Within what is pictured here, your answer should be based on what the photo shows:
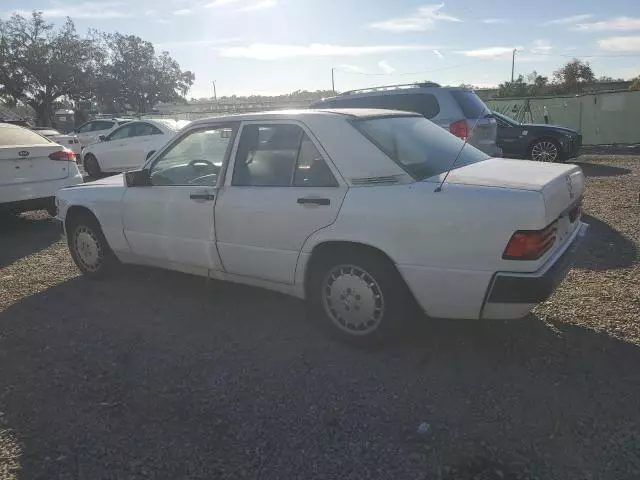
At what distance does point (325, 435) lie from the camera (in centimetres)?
279

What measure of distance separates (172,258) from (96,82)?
47059 millimetres

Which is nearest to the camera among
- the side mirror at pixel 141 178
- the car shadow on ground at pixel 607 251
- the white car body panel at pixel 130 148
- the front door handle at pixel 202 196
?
the front door handle at pixel 202 196

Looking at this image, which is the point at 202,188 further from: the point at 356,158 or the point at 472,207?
the point at 472,207

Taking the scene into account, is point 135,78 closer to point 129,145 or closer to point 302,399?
point 129,145

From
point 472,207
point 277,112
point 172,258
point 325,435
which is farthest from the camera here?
point 172,258

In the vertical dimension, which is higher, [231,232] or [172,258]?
[231,232]

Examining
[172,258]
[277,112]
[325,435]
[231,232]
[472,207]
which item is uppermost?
[277,112]

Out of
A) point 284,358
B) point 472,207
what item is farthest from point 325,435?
point 472,207

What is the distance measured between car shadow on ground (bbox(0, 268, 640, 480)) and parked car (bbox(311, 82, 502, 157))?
16.3 feet

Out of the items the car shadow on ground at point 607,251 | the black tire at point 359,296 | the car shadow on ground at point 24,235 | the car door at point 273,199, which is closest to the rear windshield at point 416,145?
the car door at point 273,199

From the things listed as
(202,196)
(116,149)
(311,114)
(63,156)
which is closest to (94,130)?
(116,149)

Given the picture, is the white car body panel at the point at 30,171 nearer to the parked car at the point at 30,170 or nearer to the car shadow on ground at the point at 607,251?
the parked car at the point at 30,170

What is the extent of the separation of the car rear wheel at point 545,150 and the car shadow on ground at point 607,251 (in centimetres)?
634

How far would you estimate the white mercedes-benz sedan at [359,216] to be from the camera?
3.06 meters
